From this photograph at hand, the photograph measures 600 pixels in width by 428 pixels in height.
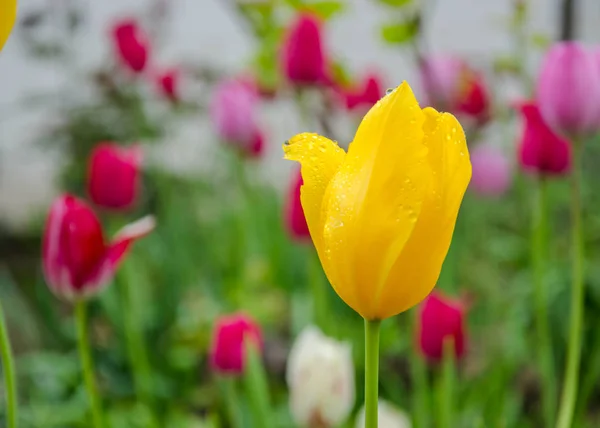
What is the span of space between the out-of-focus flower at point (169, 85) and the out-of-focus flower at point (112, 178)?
46cm

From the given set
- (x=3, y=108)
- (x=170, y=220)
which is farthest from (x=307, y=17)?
(x=3, y=108)

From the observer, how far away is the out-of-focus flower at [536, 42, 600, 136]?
429mm

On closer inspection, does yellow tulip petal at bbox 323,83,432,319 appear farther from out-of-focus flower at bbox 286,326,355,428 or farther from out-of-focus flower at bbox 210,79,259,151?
out-of-focus flower at bbox 210,79,259,151

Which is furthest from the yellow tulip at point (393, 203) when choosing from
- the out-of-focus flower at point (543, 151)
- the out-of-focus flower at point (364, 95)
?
the out-of-focus flower at point (364, 95)

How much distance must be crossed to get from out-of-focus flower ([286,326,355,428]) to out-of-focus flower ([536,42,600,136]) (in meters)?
0.21

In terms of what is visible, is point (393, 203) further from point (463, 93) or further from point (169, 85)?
point (169, 85)

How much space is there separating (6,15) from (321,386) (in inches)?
12.3

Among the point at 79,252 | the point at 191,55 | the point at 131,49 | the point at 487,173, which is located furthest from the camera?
the point at 191,55

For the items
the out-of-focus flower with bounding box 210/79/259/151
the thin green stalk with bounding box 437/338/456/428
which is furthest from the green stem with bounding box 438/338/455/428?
the out-of-focus flower with bounding box 210/79/259/151

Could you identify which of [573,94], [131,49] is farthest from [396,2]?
[131,49]

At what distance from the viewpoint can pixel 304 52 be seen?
2.10 ft

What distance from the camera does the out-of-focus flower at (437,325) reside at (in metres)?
0.48

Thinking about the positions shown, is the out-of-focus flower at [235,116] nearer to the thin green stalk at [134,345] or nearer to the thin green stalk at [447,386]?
the thin green stalk at [134,345]

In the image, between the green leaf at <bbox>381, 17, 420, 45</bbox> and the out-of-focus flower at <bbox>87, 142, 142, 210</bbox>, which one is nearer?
the green leaf at <bbox>381, 17, 420, 45</bbox>
